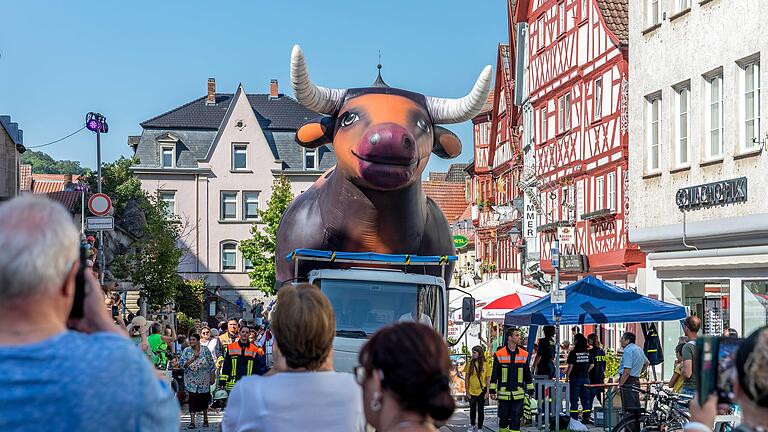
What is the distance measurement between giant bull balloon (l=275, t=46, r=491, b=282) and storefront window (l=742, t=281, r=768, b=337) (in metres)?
9.07

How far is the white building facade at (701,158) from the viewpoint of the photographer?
23.3 meters

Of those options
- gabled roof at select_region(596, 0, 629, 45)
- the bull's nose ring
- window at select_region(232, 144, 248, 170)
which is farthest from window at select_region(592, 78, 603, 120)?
window at select_region(232, 144, 248, 170)

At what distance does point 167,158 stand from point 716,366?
70.6m

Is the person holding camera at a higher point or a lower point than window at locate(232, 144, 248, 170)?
lower

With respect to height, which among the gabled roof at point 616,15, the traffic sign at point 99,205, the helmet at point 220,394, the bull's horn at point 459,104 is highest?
the gabled roof at point 616,15

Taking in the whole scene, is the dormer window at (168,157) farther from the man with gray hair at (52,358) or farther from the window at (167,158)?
the man with gray hair at (52,358)

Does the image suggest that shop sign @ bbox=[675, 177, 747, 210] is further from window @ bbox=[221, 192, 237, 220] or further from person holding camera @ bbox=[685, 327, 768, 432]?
window @ bbox=[221, 192, 237, 220]

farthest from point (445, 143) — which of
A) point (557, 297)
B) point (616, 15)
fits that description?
point (616, 15)

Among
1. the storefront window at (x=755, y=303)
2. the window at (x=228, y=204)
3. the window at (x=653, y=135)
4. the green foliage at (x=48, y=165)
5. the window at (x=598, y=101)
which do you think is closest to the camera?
the storefront window at (x=755, y=303)

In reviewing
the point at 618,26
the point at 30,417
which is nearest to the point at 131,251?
the point at 618,26

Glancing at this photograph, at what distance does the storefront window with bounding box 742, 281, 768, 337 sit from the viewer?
926 inches

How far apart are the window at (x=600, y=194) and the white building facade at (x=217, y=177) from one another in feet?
120

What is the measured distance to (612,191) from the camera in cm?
3588

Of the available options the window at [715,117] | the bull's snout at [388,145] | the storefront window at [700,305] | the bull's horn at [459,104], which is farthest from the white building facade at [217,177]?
the bull's snout at [388,145]
